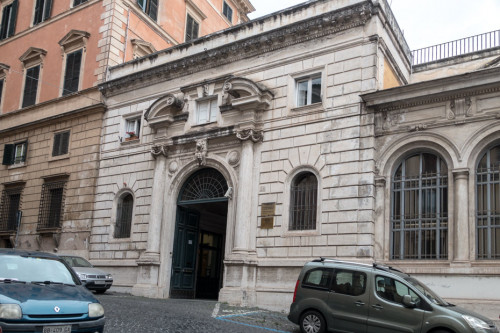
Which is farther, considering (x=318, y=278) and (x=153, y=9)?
(x=153, y=9)

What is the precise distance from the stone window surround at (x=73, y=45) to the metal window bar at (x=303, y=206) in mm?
12972

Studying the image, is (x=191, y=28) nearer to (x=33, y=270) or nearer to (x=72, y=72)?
(x=72, y=72)

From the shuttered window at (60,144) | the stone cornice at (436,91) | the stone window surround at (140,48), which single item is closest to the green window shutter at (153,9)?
the stone window surround at (140,48)

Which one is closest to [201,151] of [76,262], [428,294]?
[76,262]

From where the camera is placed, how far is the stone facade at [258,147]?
16406 millimetres

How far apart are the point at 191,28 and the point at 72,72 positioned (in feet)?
24.5

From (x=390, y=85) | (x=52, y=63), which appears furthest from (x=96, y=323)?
(x=52, y=63)

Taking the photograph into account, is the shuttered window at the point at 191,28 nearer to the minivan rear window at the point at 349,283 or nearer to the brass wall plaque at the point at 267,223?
the brass wall plaque at the point at 267,223

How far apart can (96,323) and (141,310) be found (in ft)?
20.3

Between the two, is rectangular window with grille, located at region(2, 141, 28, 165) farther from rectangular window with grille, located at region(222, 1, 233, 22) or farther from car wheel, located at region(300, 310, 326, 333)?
car wheel, located at region(300, 310, 326, 333)

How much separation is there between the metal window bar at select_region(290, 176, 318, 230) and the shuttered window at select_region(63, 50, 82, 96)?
1329cm

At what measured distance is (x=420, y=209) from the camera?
1524 centimetres

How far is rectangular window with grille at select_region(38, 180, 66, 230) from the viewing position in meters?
24.4

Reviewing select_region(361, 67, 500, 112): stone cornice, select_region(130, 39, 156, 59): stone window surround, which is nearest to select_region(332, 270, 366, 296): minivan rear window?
select_region(361, 67, 500, 112): stone cornice
